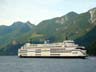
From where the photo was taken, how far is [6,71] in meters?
121

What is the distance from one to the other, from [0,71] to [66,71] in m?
24.3

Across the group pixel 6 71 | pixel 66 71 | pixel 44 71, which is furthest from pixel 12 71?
pixel 66 71

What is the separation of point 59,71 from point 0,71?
21.7 metres

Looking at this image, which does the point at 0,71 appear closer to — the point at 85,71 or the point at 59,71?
the point at 59,71

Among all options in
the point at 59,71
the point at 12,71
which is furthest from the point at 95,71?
the point at 12,71

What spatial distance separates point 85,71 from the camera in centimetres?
11988

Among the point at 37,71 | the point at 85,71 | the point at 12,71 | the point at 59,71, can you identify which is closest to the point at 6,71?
the point at 12,71

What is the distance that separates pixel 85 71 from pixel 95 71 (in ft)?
12.6

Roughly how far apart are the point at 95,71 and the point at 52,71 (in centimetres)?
1567

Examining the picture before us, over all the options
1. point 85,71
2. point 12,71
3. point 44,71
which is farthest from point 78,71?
point 12,71

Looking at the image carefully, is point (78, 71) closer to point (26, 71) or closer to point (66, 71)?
point (66, 71)

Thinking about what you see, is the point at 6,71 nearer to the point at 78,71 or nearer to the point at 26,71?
the point at 26,71

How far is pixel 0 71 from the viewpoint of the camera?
4803 inches

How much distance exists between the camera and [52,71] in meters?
121
